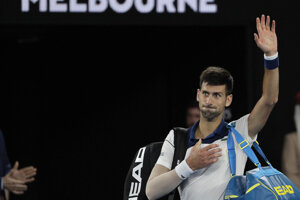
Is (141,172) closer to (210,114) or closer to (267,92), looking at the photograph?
(210,114)

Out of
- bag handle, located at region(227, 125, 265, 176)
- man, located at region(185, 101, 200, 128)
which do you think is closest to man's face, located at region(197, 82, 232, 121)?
bag handle, located at region(227, 125, 265, 176)

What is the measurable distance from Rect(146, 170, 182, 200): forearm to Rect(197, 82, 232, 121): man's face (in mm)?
425

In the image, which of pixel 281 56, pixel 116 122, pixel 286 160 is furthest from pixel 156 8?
pixel 116 122

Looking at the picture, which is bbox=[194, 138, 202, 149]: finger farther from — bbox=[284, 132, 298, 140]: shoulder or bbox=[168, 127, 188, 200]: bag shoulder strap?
bbox=[284, 132, 298, 140]: shoulder

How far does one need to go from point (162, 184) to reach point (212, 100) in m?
0.57

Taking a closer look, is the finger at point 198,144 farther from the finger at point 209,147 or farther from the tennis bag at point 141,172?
the tennis bag at point 141,172

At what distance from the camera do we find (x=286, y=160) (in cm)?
588

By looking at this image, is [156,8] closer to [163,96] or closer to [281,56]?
[281,56]

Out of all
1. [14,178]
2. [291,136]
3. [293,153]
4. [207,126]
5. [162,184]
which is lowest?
[14,178]

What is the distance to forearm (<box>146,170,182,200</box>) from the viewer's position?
157 inches

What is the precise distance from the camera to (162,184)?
159 inches

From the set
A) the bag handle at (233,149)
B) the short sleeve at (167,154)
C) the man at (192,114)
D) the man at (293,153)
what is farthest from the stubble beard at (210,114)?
the man at (192,114)

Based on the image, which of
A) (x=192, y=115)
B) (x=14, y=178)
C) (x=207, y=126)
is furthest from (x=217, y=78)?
(x=192, y=115)

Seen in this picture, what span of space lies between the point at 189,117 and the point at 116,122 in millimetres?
1238
